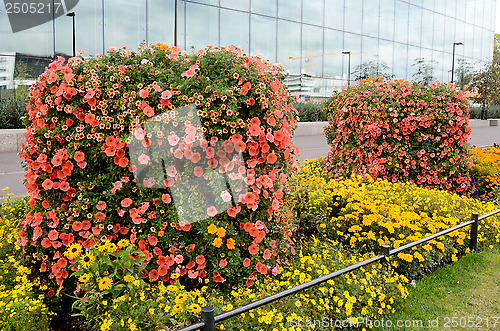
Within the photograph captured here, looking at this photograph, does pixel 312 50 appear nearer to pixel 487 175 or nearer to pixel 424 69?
pixel 424 69

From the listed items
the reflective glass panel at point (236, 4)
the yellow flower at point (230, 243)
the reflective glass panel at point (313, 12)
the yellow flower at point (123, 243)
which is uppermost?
the reflective glass panel at point (313, 12)

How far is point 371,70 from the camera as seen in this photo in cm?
2875

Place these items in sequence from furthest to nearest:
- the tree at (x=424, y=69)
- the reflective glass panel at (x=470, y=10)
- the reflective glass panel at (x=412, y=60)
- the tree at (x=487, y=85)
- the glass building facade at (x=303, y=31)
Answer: the reflective glass panel at (x=470, y=10) → the tree at (x=487, y=85) → the tree at (x=424, y=69) → the reflective glass panel at (x=412, y=60) → the glass building facade at (x=303, y=31)

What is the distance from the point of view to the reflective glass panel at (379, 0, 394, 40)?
29703mm

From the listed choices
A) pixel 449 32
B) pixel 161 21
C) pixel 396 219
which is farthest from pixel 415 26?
pixel 396 219

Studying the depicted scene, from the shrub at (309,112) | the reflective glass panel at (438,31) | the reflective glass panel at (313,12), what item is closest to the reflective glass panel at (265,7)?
the reflective glass panel at (313,12)

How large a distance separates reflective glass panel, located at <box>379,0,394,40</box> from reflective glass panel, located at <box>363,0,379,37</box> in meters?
0.55

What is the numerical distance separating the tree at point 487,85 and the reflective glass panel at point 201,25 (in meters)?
25.1

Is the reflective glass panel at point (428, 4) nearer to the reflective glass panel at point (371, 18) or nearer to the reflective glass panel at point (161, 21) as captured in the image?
the reflective glass panel at point (371, 18)

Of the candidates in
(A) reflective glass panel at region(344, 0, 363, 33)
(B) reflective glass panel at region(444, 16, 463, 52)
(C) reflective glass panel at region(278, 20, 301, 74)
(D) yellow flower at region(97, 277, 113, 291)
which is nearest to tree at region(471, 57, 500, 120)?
(B) reflective glass panel at region(444, 16, 463, 52)
